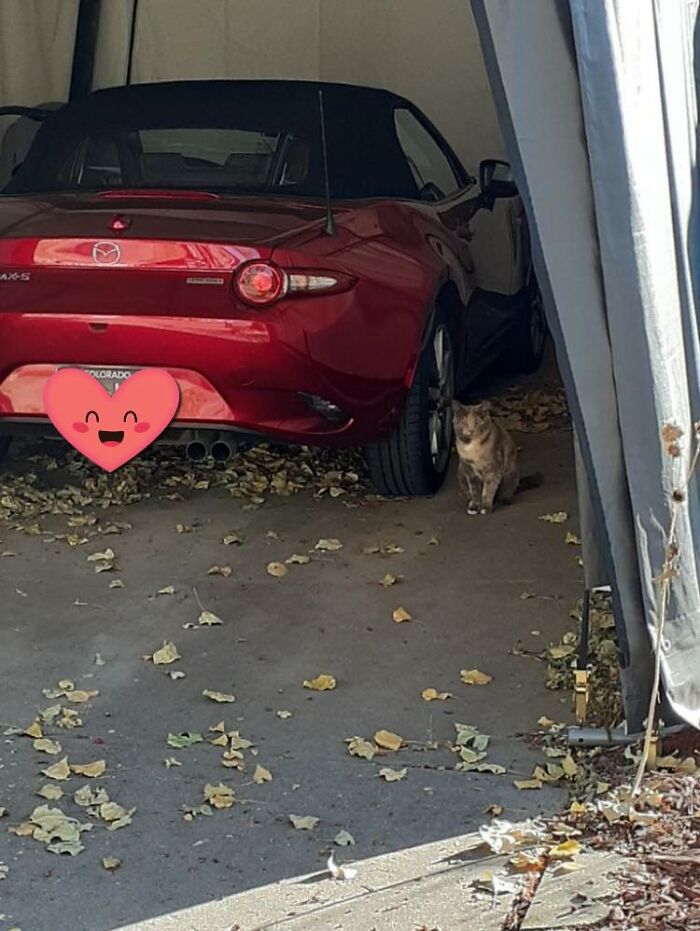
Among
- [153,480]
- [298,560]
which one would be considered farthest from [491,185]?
[298,560]

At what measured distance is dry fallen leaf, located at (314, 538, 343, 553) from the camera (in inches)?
231

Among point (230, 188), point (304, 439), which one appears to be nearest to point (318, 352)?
point (304, 439)

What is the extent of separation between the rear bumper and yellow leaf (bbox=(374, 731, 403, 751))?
5.66 ft

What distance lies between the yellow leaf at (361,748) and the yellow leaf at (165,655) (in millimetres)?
839

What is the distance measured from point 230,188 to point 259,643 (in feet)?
7.33

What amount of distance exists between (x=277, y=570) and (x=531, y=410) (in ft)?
9.91

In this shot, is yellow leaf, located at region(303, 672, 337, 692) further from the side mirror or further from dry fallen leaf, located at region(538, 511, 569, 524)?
the side mirror

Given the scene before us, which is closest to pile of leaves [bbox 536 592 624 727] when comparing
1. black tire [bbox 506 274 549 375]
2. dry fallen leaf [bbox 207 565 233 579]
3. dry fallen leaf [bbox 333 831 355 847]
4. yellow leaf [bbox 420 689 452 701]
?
yellow leaf [bbox 420 689 452 701]

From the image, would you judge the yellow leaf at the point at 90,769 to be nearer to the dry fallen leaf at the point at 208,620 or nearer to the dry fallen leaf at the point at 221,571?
the dry fallen leaf at the point at 208,620

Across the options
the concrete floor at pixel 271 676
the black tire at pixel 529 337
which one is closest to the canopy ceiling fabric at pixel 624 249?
the concrete floor at pixel 271 676

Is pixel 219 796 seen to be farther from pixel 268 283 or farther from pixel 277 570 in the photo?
pixel 268 283

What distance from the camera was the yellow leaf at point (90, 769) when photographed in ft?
13.3

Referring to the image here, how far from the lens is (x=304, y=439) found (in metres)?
5.72

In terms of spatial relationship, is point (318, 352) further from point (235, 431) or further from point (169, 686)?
point (169, 686)
